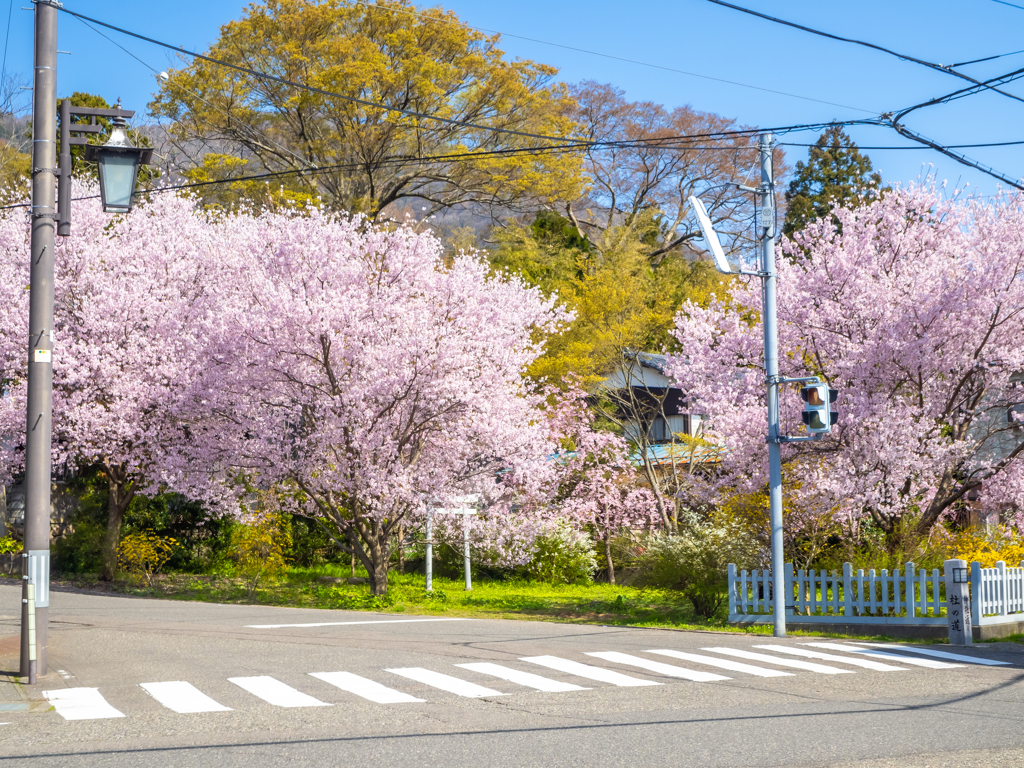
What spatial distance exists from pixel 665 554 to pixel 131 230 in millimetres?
17623

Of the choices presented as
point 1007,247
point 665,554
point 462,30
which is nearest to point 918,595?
point 665,554

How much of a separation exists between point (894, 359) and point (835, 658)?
22.8ft

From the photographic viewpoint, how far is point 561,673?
37.0ft

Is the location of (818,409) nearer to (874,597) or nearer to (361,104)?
(874,597)

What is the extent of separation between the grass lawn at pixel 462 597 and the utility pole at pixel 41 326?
34.9 feet

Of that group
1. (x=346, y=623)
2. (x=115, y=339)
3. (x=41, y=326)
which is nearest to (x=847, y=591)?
(x=346, y=623)

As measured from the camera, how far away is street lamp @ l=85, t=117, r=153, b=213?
36.9ft

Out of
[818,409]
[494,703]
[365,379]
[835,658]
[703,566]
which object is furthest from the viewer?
[365,379]

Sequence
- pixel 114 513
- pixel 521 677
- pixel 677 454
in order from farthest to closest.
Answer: pixel 677 454 < pixel 114 513 < pixel 521 677

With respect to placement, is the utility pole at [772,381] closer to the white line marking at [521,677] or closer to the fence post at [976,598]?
the fence post at [976,598]

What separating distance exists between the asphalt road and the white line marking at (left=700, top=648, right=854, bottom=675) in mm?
63

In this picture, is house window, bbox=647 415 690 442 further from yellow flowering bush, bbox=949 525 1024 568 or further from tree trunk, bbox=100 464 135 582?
tree trunk, bbox=100 464 135 582

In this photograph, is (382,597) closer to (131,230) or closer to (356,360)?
(356,360)

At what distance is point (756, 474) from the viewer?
741 inches
